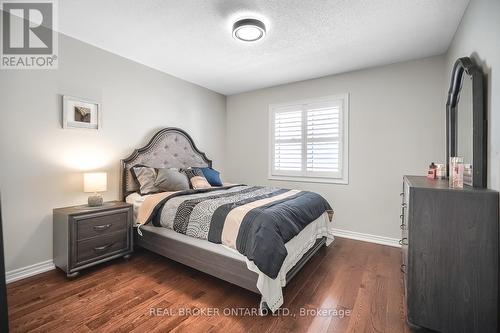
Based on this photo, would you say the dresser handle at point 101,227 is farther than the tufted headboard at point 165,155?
No

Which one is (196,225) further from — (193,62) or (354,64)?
(354,64)

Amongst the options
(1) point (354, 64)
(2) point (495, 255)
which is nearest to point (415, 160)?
(1) point (354, 64)

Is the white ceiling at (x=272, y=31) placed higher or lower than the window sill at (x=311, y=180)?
higher

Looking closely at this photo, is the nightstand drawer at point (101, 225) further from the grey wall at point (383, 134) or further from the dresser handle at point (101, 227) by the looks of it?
the grey wall at point (383, 134)

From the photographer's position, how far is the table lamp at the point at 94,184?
2482 mm

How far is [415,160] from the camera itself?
9.93ft

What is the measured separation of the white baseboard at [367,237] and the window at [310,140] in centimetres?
77

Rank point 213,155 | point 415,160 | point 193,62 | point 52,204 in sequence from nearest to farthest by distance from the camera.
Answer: point 52,204
point 415,160
point 193,62
point 213,155

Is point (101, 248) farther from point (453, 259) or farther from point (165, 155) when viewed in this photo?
point (453, 259)

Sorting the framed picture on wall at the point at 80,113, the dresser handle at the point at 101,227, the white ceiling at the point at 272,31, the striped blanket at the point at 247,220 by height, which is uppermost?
the white ceiling at the point at 272,31

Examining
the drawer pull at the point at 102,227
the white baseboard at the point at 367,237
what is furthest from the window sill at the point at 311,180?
the drawer pull at the point at 102,227

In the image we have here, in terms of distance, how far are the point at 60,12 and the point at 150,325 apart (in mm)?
2837

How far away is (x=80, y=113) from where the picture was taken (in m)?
2.68

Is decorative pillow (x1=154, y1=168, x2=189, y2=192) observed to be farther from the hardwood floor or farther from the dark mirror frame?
the dark mirror frame
